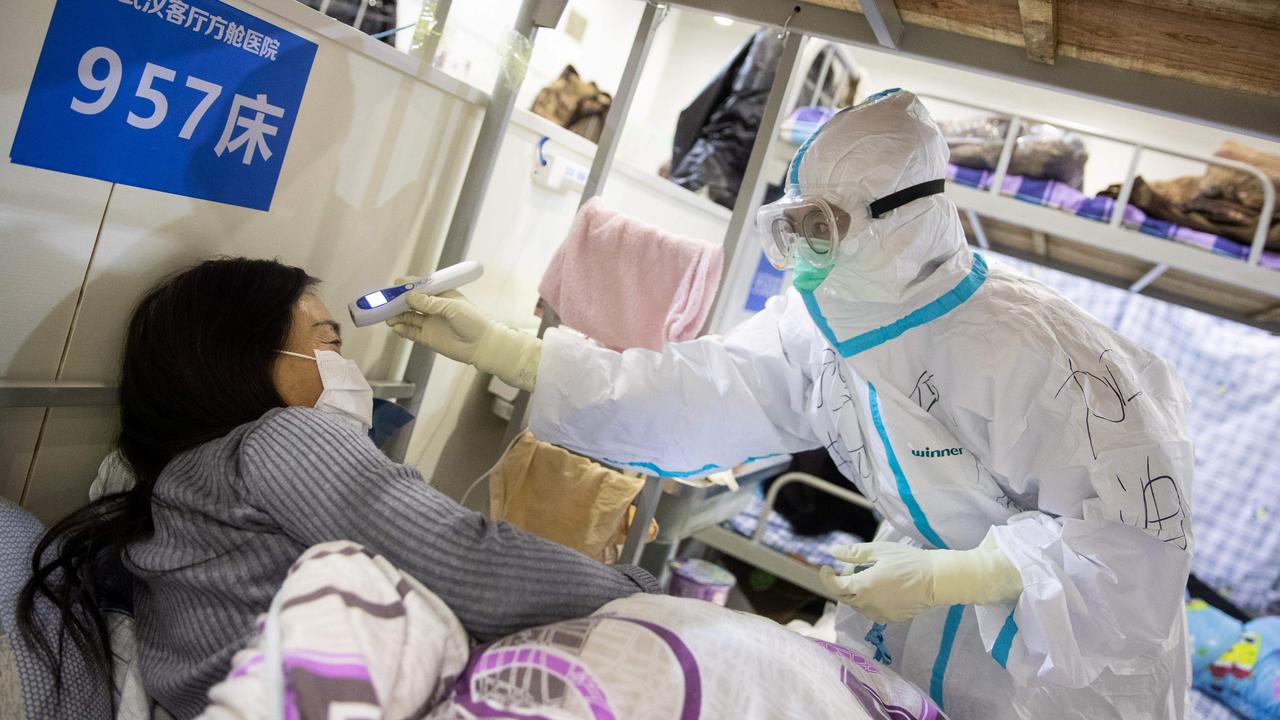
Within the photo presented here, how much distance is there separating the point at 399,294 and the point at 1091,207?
99.1 inches

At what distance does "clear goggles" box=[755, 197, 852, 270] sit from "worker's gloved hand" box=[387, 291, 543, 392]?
1.42ft

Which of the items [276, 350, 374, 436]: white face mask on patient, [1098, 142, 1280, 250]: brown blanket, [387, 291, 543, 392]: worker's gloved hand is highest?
[1098, 142, 1280, 250]: brown blanket

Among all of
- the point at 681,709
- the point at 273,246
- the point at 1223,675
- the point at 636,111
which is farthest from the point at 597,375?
the point at 636,111

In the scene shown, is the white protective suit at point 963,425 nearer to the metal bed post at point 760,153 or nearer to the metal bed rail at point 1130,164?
the metal bed post at point 760,153

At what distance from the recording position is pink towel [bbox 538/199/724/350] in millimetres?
1498

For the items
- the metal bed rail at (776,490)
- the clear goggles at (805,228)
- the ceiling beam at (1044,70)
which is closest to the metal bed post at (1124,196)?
the metal bed rail at (776,490)

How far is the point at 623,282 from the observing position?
154 centimetres

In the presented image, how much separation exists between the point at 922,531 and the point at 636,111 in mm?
4461

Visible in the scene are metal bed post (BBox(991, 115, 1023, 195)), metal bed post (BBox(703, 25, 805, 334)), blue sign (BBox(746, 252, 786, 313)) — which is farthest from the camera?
blue sign (BBox(746, 252, 786, 313))

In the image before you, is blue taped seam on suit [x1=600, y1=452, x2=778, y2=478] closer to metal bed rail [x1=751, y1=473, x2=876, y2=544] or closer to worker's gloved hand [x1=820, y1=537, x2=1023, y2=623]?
worker's gloved hand [x1=820, y1=537, x2=1023, y2=623]

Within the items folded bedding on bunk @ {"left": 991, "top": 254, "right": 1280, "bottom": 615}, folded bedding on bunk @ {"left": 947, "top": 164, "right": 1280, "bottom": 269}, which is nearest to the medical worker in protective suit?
folded bedding on bunk @ {"left": 947, "top": 164, "right": 1280, "bottom": 269}

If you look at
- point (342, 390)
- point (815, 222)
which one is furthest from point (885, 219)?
point (342, 390)

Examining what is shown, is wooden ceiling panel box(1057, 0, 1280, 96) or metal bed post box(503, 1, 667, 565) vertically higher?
wooden ceiling panel box(1057, 0, 1280, 96)

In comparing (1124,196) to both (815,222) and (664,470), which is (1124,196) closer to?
(815,222)
